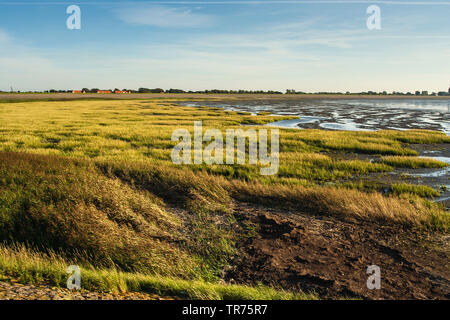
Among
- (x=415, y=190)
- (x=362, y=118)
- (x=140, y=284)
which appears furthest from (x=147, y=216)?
(x=362, y=118)

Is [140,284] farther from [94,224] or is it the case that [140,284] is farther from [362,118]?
[362,118]

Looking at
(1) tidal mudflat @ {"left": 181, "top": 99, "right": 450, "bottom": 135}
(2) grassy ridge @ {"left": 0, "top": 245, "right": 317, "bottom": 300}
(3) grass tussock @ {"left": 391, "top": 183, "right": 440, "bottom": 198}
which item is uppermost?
(1) tidal mudflat @ {"left": 181, "top": 99, "right": 450, "bottom": 135}

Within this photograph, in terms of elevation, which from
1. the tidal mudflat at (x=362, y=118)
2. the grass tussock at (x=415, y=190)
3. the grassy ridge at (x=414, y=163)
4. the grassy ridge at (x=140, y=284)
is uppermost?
the tidal mudflat at (x=362, y=118)

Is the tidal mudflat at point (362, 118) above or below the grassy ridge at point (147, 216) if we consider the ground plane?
above

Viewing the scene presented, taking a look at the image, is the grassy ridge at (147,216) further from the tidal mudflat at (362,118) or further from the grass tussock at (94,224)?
the tidal mudflat at (362,118)

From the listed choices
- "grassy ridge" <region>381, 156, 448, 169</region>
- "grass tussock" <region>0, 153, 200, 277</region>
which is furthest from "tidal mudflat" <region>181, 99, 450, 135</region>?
"grass tussock" <region>0, 153, 200, 277</region>

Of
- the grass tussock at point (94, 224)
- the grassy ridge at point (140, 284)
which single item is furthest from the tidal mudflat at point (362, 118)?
the grassy ridge at point (140, 284)

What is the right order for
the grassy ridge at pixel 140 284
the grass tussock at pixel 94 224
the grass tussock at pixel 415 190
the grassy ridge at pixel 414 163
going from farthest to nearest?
the grassy ridge at pixel 414 163 < the grass tussock at pixel 415 190 < the grass tussock at pixel 94 224 < the grassy ridge at pixel 140 284

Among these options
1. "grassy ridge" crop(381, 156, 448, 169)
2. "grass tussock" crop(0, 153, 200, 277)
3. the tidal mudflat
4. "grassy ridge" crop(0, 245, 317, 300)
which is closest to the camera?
"grassy ridge" crop(0, 245, 317, 300)

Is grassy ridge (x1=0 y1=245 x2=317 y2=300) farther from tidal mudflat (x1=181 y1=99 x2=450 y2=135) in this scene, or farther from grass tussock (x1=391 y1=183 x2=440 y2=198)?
tidal mudflat (x1=181 y1=99 x2=450 y2=135)

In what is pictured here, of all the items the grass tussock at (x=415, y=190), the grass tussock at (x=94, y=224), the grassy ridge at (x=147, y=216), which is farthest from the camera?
the grass tussock at (x=415, y=190)

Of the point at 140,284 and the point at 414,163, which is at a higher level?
the point at 414,163

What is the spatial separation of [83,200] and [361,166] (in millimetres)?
12860

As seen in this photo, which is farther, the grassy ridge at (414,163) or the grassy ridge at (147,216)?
the grassy ridge at (414,163)
